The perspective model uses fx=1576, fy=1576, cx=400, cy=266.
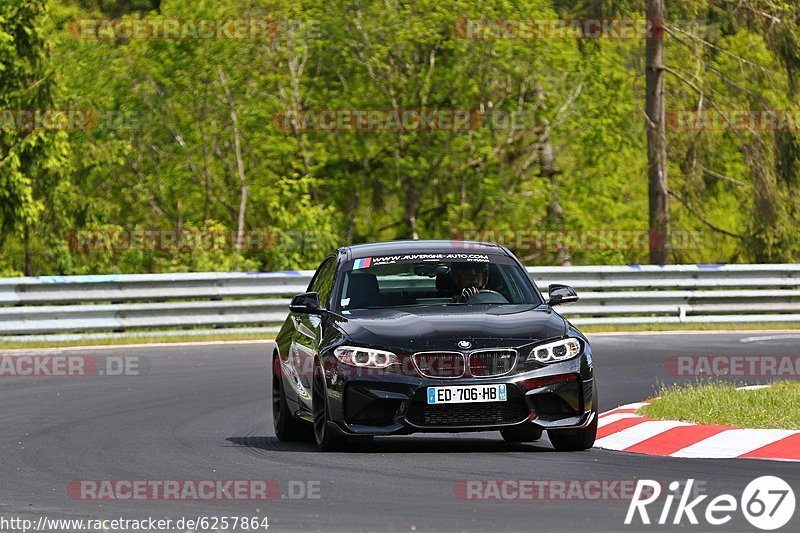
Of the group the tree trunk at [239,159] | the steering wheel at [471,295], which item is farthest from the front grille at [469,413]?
the tree trunk at [239,159]

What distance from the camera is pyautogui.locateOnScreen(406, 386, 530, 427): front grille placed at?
9.84 metres

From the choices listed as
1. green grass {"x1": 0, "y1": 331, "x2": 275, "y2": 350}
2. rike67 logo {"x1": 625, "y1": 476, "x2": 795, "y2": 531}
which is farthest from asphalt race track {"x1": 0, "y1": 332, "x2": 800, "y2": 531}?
green grass {"x1": 0, "y1": 331, "x2": 275, "y2": 350}

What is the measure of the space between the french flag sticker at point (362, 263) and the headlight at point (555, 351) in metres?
1.91

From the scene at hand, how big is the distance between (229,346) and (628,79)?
17.3m

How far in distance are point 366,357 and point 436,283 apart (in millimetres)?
1503

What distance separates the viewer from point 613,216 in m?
38.3

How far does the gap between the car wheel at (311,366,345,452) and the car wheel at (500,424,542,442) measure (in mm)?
1109

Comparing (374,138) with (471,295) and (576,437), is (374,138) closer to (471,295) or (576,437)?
(471,295)

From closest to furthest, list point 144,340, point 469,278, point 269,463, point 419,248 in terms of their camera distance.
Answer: point 269,463 < point 469,278 < point 419,248 < point 144,340

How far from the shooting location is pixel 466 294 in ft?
36.8

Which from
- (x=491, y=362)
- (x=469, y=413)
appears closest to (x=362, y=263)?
(x=491, y=362)

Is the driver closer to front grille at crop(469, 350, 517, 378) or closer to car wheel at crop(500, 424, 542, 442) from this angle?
car wheel at crop(500, 424, 542, 442)

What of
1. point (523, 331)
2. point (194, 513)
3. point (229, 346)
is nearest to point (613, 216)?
point (229, 346)

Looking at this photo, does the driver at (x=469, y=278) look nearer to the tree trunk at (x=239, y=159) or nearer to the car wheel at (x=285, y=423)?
the car wheel at (x=285, y=423)
